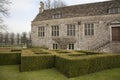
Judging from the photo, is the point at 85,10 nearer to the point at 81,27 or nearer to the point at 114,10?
the point at 81,27

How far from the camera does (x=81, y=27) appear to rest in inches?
1061

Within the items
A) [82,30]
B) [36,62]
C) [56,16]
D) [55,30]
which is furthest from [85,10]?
[36,62]

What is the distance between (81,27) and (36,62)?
15.6 metres

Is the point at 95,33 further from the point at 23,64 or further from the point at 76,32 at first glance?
the point at 23,64

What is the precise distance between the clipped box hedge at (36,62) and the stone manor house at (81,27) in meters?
12.4

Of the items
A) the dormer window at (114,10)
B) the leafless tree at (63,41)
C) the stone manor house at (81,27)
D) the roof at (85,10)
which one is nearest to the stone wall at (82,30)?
the stone manor house at (81,27)

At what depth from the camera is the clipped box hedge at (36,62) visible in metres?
12.5

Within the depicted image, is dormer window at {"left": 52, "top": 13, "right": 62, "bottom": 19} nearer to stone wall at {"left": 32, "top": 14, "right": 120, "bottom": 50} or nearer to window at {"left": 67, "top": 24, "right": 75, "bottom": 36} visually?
stone wall at {"left": 32, "top": 14, "right": 120, "bottom": 50}

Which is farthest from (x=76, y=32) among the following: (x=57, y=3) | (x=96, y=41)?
(x=57, y=3)

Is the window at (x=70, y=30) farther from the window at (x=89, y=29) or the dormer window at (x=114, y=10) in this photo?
the dormer window at (x=114, y=10)

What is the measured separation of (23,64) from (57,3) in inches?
1620

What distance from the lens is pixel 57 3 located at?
51469 millimetres

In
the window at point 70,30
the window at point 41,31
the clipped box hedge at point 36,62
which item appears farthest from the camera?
the window at point 41,31

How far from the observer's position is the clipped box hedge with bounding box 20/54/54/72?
12531 millimetres
